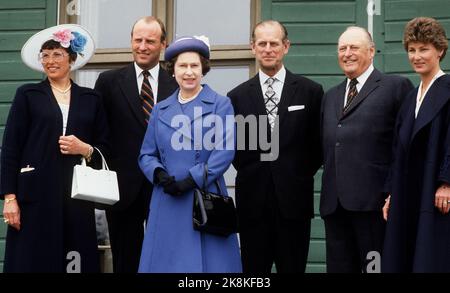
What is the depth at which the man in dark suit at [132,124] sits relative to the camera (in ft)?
22.1

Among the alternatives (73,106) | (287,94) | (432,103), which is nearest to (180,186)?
(73,106)

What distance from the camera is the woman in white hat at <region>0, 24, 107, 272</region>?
645 centimetres

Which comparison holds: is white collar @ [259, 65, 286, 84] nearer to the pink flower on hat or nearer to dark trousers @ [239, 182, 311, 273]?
dark trousers @ [239, 182, 311, 273]

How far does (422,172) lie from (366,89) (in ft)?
2.40

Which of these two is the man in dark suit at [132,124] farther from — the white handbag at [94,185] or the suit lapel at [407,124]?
the suit lapel at [407,124]

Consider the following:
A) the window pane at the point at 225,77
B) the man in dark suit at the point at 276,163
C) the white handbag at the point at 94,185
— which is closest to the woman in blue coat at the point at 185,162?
the white handbag at the point at 94,185

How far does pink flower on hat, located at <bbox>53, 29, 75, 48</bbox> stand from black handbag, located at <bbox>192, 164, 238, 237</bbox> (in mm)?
1302

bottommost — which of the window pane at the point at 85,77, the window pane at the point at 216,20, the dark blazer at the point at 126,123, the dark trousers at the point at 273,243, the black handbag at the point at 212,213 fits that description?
the dark trousers at the point at 273,243

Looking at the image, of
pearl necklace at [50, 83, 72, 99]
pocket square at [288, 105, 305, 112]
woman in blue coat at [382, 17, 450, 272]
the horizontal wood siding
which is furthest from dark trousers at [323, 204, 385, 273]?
the horizontal wood siding

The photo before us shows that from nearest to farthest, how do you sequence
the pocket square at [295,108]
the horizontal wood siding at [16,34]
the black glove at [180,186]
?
the black glove at [180,186]
the pocket square at [295,108]
the horizontal wood siding at [16,34]

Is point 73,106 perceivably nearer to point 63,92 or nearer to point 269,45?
point 63,92

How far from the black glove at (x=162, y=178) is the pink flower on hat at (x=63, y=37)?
3.59ft

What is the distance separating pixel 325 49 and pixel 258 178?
203 centimetres

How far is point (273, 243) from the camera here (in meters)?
6.63
